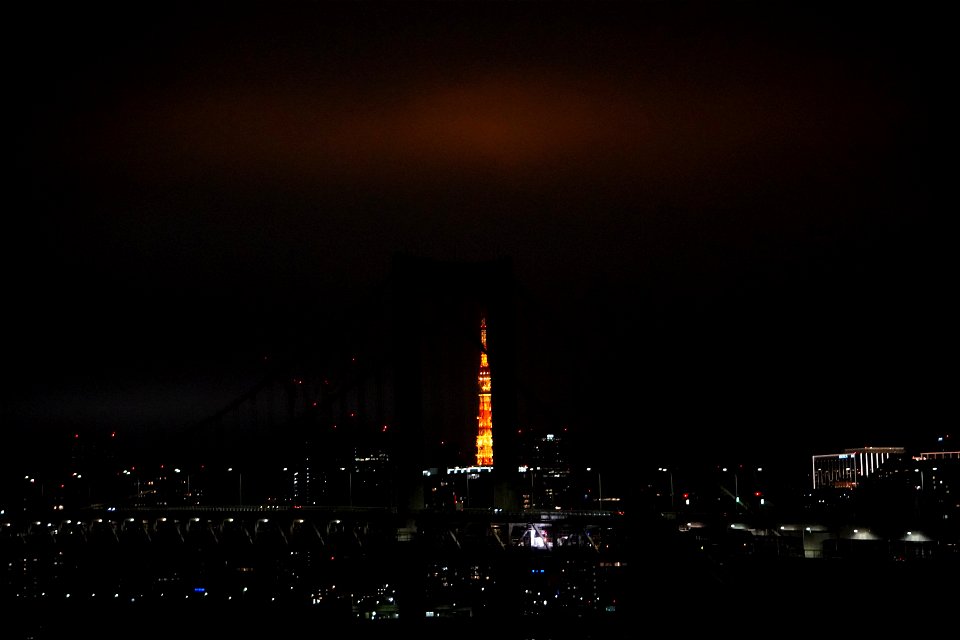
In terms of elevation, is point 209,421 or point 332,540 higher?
point 209,421

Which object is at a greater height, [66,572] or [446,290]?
[446,290]

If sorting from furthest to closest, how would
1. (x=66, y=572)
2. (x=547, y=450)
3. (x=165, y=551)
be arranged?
(x=547, y=450)
(x=165, y=551)
(x=66, y=572)

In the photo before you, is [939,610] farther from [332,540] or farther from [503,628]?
[332,540]

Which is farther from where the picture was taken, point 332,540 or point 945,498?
point 945,498

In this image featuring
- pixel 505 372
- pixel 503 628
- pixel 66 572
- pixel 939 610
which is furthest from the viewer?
pixel 505 372

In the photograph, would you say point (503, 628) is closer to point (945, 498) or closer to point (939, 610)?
point (939, 610)

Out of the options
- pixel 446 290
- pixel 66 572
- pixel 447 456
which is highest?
pixel 446 290

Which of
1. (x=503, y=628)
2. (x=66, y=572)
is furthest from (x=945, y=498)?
(x=503, y=628)

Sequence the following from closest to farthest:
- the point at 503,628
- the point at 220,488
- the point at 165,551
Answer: the point at 503,628 → the point at 165,551 → the point at 220,488

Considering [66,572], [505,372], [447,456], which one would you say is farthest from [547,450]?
[66,572]
